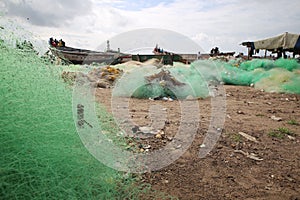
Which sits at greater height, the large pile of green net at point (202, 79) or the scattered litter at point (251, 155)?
the large pile of green net at point (202, 79)

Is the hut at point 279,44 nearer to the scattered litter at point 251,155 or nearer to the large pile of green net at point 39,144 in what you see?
the scattered litter at point 251,155

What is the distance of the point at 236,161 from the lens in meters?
3.22

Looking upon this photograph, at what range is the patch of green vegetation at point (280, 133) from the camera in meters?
4.18

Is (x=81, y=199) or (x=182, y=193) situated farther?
(x=182, y=193)

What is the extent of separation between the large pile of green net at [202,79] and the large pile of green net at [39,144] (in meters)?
4.72

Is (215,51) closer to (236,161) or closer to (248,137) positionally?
(248,137)

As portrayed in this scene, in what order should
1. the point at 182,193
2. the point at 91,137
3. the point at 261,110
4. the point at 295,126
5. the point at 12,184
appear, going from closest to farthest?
the point at 12,184 → the point at 91,137 → the point at 182,193 → the point at 295,126 → the point at 261,110

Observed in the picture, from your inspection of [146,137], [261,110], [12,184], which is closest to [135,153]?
[146,137]

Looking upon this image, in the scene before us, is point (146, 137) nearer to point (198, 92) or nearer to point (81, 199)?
point (81, 199)

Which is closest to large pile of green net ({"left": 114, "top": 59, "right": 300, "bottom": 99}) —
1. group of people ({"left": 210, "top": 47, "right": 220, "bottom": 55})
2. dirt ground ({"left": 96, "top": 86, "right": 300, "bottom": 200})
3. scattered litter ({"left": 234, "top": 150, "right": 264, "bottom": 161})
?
dirt ground ({"left": 96, "top": 86, "right": 300, "bottom": 200})

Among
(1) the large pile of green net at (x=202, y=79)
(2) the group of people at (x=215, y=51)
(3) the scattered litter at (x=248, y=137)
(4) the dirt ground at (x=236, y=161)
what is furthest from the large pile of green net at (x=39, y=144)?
(2) the group of people at (x=215, y=51)

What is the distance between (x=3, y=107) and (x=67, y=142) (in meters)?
0.44

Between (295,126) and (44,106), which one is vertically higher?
(44,106)

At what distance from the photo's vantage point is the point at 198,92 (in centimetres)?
717
